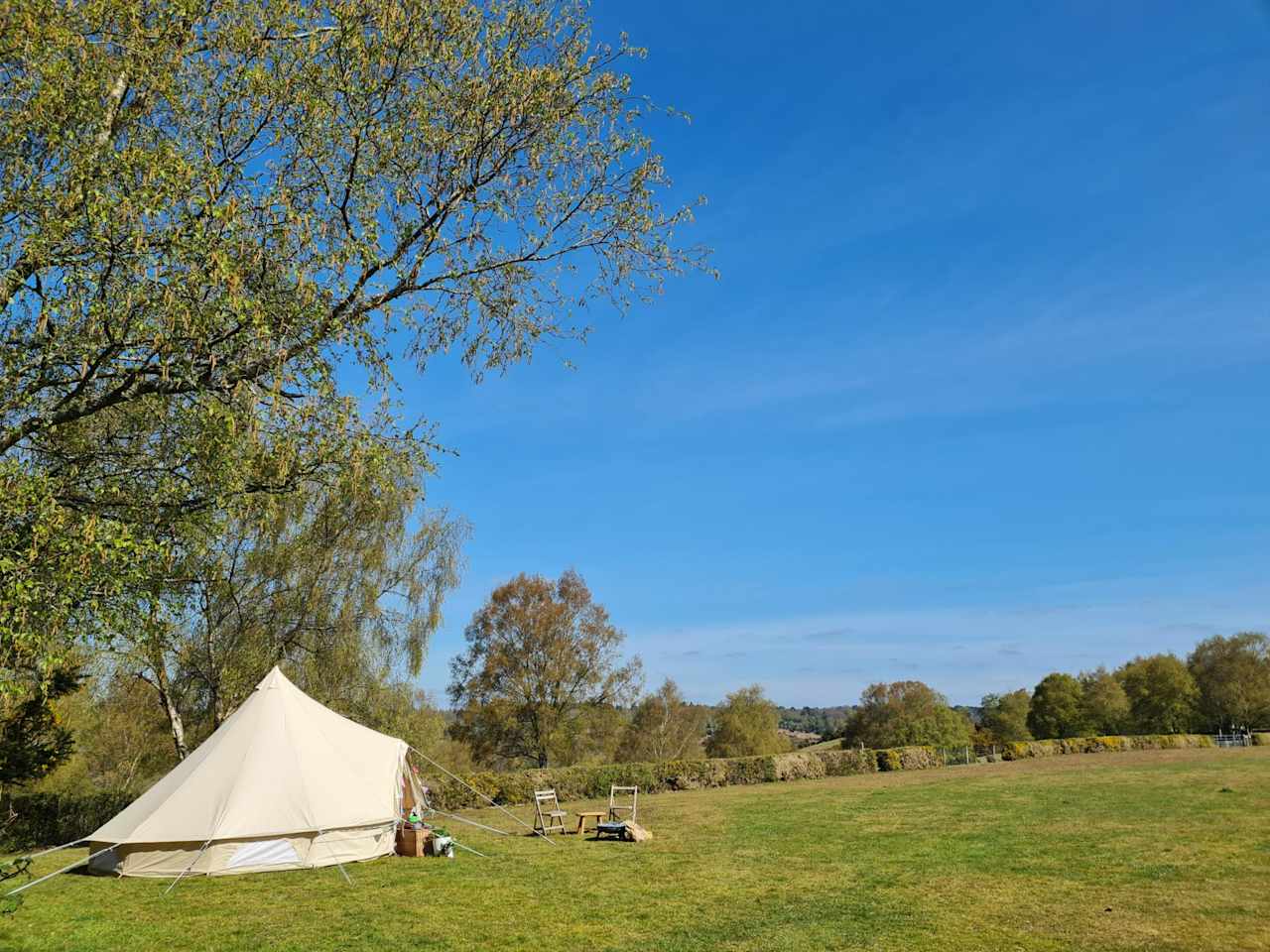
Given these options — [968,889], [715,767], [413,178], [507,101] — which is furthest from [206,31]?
[715,767]

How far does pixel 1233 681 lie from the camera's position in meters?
60.9

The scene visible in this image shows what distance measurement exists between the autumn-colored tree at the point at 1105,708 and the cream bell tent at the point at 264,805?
64.0 meters

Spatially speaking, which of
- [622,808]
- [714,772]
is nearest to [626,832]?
[622,808]

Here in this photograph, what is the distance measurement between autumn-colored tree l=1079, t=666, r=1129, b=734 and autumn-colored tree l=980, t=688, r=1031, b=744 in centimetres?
693

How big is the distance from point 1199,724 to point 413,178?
236ft

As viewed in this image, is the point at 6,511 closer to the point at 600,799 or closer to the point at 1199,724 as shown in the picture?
the point at 600,799

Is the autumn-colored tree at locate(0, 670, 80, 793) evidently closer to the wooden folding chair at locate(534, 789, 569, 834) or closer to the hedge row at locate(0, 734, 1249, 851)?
the hedge row at locate(0, 734, 1249, 851)

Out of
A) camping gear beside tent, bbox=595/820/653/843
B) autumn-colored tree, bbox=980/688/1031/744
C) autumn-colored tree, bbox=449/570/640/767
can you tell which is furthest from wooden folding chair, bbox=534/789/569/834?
autumn-colored tree, bbox=980/688/1031/744

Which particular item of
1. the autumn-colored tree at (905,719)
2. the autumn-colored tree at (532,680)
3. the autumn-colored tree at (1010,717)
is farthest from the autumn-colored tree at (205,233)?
the autumn-colored tree at (1010,717)

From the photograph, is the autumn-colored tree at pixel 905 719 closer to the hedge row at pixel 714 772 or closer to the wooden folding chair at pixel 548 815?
the hedge row at pixel 714 772

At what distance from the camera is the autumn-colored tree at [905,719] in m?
68.2

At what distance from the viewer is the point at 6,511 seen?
5.80 m

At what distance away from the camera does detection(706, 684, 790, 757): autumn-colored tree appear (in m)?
57.4

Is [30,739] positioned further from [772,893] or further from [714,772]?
[714,772]
